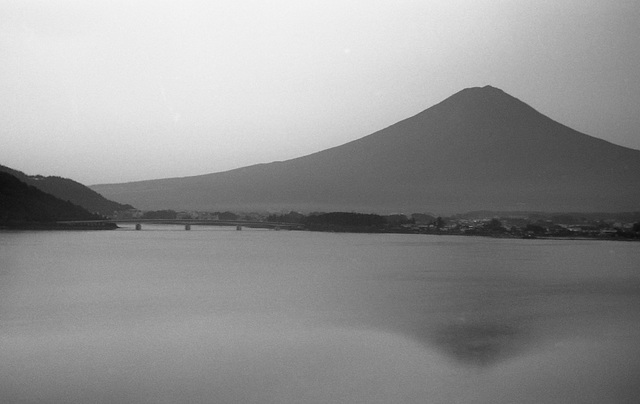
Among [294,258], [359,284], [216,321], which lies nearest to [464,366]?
[216,321]

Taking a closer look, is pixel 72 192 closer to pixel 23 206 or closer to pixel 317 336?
pixel 23 206

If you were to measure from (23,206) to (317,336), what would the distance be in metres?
20.1

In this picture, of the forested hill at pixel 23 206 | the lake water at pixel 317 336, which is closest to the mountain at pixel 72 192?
the forested hill at pixel 23 206

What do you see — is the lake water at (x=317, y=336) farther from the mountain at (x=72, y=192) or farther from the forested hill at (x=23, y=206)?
the mountain at (x=72, y=192)

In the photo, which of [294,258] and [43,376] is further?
[294,258]

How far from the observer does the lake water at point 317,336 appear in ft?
9.80

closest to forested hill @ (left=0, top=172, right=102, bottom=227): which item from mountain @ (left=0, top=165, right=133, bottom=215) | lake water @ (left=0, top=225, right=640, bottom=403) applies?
mountain @ (left=0, top=165, right=133, bottom=215)

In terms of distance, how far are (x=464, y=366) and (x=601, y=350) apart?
107cm

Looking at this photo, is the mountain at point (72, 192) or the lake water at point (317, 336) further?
the mountain at point (72, 192)

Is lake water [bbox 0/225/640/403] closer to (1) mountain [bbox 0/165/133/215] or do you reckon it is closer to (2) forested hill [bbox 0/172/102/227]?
(2) forested hill [bbox 0/172/102/227]

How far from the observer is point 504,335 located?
4270mm

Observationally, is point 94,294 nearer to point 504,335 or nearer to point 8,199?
point 504,335

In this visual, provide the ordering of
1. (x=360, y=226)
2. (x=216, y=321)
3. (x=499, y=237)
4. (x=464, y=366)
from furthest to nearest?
(x=360, y=226)
(x=499, y=237)
(x=216, y=321)
(x=464, y=366)

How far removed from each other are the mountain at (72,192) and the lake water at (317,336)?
2096cm
